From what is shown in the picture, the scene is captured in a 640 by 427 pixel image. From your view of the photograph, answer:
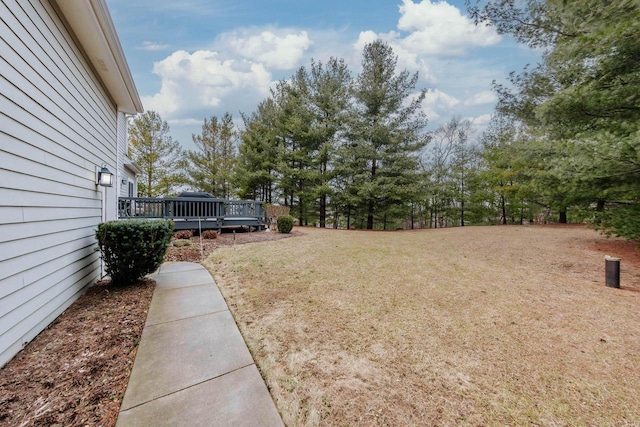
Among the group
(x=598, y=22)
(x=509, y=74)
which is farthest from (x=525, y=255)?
(x=509, y=74)

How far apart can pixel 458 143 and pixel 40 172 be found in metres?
23.5

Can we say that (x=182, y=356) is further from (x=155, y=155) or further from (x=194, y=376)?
(x=155, y=155)

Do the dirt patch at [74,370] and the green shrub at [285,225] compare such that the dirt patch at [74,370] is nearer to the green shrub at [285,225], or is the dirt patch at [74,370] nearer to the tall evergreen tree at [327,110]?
the green shrub at [285,225]

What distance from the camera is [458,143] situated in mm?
19969

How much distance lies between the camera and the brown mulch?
4.91 feet

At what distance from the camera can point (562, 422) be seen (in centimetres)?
146

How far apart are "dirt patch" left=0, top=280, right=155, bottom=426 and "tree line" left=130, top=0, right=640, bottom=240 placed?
7.43 m

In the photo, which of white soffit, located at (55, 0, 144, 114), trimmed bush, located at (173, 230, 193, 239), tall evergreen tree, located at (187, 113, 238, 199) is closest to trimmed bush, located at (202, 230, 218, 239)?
trimmed bush, located at (173, 230, 193, 239)

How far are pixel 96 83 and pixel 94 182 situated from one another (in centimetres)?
178

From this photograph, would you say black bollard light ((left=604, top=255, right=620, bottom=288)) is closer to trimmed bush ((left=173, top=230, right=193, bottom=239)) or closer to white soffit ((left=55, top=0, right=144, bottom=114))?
white soffit ((left=55, top=0, right=144, bottom=114))

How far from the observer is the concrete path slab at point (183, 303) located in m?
2.83

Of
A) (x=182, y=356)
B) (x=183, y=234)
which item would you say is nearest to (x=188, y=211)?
(x=183, y=234)

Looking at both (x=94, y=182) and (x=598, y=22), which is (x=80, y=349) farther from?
(x=598, y=22)

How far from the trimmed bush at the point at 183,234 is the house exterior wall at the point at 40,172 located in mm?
4183
